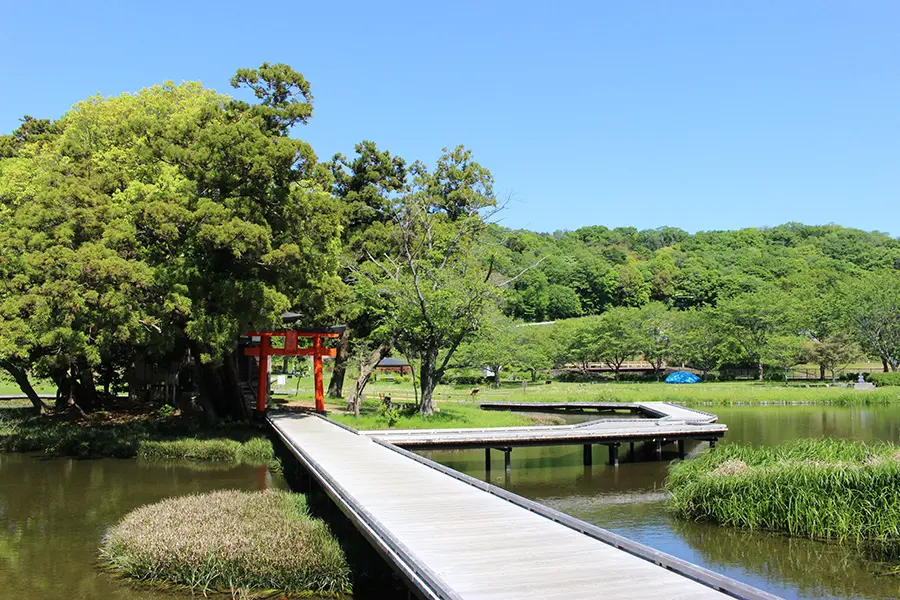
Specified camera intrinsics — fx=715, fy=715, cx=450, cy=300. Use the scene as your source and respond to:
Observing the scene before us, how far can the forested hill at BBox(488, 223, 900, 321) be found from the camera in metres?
95.9

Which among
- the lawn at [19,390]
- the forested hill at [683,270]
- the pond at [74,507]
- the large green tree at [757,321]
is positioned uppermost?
the forested hill at [683,270]

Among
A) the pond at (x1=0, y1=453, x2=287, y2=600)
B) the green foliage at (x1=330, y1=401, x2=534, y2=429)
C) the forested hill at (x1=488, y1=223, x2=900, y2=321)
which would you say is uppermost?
the forested hill at (x1=488, y1=223, x2=900, y2=321)

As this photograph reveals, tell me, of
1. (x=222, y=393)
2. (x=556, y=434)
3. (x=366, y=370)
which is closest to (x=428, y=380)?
(x=366, y=370)

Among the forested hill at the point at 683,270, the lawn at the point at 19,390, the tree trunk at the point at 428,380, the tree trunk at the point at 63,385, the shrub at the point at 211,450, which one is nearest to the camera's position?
the shrub at the point at 211,450

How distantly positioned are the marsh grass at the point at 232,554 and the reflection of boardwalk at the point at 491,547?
859 millimetres

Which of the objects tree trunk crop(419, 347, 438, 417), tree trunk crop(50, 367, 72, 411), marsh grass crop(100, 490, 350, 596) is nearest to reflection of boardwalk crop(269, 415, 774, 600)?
marsh grass crop(100, 490, 350, 596)

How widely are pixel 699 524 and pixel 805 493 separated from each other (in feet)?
6.53

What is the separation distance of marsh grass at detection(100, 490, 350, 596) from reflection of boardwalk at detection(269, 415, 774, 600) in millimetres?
859

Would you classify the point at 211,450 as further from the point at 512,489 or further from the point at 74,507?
the point at 512,489

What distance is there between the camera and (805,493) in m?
12.7

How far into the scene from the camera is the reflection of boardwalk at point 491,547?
6.79m

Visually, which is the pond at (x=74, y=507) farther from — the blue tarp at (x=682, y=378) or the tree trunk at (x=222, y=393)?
the blue tarp at (x=682, y=378)

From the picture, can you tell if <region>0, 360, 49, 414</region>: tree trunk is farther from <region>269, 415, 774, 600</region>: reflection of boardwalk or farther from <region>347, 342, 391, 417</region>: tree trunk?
<region>269, 415, 774, 600</region>: reflection of boardwalk

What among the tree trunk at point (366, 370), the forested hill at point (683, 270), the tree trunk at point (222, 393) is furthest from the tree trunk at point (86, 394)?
the forested hill at point (683, 270)
